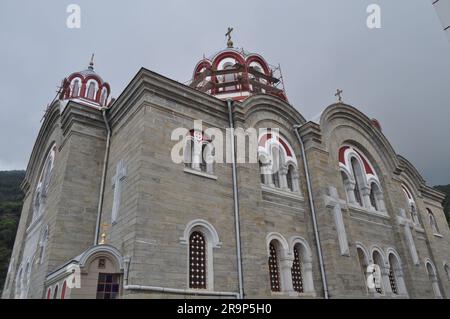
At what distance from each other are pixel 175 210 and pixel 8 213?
50287 mm

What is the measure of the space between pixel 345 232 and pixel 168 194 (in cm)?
706

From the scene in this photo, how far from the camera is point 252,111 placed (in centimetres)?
1327

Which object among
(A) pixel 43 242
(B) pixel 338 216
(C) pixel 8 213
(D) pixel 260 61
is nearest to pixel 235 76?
Answer: (D) pixel 260 61

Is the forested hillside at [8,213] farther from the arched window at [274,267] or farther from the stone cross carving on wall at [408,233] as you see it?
the stone cross carving on wall at [408,233]

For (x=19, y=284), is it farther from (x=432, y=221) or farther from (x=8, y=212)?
(x=8, y=212)

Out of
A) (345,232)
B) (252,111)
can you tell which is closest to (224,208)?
(252,111)

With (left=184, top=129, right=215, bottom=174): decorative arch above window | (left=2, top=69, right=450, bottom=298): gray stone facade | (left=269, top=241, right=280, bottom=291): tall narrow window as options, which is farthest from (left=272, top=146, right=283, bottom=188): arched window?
(left=184, top=129, right=215, bottom=174): decorative arch above window

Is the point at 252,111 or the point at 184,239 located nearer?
the point at 184,239

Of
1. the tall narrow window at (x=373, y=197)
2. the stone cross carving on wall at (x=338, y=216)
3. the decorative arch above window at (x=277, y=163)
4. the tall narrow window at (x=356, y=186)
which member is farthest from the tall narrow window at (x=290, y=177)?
the tall narrow window at (x=373, y=197)

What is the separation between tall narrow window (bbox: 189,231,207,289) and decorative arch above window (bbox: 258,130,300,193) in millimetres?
3598

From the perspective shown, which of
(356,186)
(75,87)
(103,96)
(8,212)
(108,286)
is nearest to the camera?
(108,286)

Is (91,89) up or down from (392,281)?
up

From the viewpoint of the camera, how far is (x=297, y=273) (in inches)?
476
